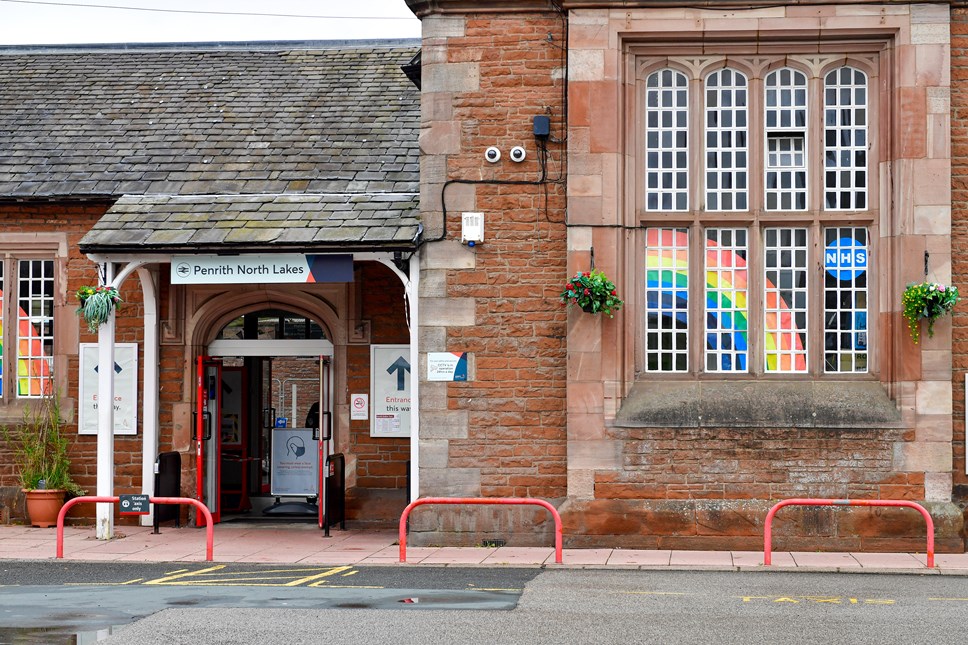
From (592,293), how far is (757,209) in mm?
2186

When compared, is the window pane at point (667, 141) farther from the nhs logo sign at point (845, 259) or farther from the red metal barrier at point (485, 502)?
the red metal barrier at point (485, 502)

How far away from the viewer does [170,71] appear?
68.6 ft

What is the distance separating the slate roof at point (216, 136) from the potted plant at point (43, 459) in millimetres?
2876

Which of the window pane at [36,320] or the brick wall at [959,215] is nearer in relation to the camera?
the brick wall at [959,215]

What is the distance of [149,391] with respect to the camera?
16969 millimetres

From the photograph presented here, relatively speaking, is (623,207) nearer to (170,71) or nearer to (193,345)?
(193,345)

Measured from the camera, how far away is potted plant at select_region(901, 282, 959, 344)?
45.1 ft

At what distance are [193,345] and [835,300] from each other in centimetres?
820

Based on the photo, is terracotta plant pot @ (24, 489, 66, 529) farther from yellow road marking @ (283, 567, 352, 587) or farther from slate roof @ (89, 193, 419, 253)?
yellow road marking @ (283, 567, 352, 587)

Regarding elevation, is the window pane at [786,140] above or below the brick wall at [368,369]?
above

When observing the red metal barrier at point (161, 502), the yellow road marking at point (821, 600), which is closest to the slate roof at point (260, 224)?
the red metal barrier at point (161, 502)

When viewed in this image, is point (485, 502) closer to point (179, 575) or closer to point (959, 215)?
point (179, 575)

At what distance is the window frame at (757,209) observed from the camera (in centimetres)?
1453

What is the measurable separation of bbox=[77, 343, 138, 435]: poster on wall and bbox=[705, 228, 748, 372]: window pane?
7.55 m
